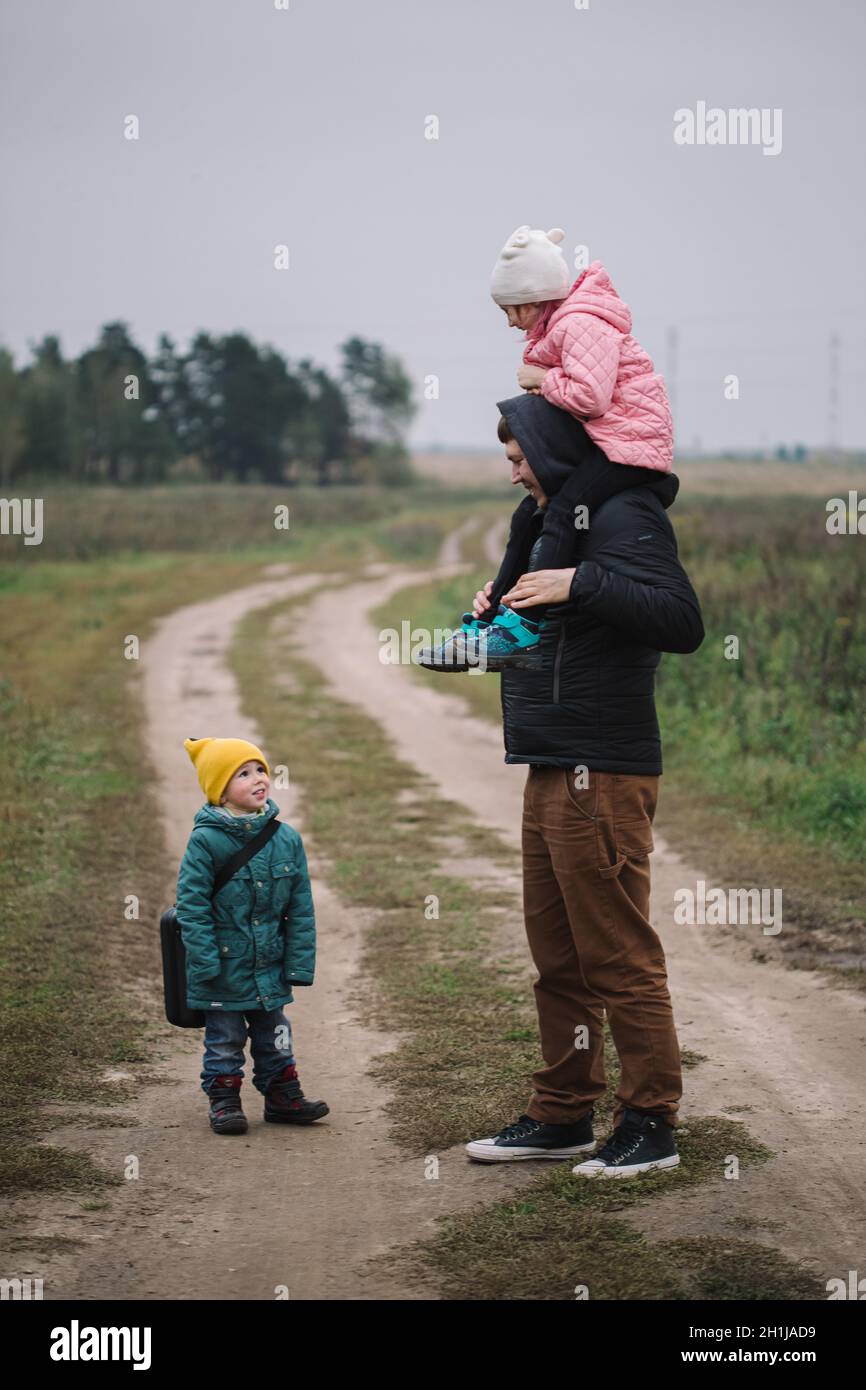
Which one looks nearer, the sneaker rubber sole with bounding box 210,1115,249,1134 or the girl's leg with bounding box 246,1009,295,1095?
the sneaker rubber sole with bounding box 210,1115,249,1134

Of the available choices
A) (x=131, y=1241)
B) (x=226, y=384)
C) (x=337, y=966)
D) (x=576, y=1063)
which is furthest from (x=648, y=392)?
(x=226, y=384)

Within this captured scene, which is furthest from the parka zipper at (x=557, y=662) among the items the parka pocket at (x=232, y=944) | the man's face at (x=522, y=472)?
the parka pocket at (x=232, y=944)

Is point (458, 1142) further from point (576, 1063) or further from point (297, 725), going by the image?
point (297, 725)

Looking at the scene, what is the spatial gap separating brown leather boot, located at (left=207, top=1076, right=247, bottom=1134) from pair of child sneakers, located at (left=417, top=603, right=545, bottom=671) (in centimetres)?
166

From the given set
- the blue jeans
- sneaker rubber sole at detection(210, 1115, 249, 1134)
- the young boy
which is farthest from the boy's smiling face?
sneaker rubber sole at detection(210, 1115, 249, 1134)

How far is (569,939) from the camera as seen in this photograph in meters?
4.27

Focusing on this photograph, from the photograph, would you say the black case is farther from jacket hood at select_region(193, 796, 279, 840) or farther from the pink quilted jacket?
the pink quilted jacket

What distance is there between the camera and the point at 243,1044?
16.1 ft

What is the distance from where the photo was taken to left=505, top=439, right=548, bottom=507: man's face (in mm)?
4035

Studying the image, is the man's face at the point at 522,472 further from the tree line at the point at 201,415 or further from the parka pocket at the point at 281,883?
the tree line at the point at 201,415

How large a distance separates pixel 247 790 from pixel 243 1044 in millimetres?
834

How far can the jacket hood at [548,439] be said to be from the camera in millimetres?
3965

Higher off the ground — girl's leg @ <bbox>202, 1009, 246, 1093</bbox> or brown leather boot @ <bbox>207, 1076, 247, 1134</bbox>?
girl's leg @ <bbox>202, 1009, 246, 1093</bbox>

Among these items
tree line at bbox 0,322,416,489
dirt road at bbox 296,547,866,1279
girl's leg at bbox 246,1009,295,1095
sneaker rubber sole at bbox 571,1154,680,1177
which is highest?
tree line at bbox 0,322,416,489
